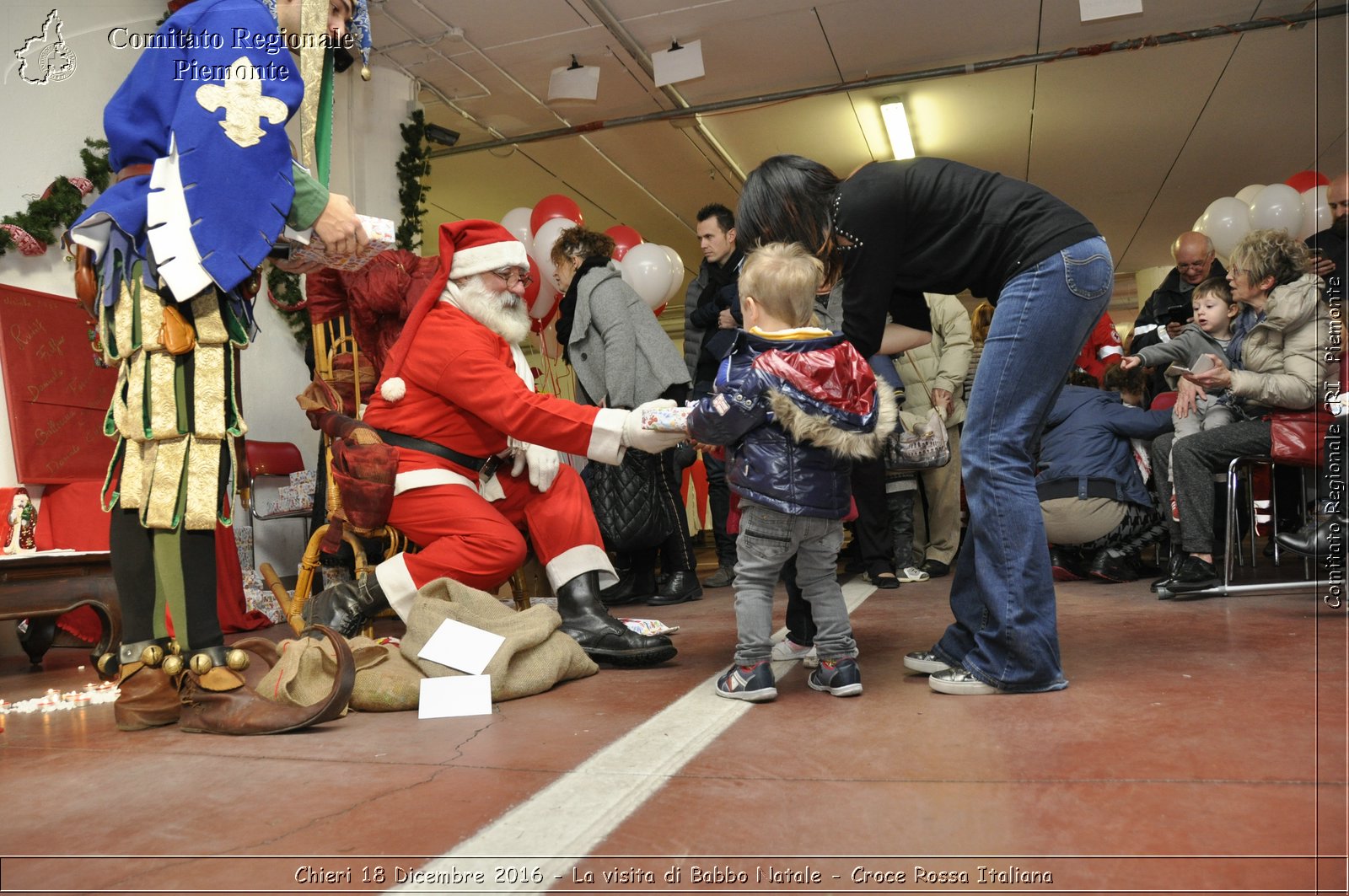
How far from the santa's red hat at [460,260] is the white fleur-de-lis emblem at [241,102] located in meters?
0.99

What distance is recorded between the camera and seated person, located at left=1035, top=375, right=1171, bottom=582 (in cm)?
476

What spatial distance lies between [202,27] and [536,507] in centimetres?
172

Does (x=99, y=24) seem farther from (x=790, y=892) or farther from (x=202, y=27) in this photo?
(x=790, y=892)

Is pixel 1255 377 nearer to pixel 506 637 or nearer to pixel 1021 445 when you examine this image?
pixel 1021 445

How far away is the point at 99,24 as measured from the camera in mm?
5086

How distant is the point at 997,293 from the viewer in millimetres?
2574

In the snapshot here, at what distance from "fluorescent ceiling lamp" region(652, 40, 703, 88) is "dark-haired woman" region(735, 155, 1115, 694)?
17.8 feet

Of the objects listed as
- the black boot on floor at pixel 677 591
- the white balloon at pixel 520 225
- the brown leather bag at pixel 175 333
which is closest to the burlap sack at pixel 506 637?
the brown leather bag at pixel 175 333

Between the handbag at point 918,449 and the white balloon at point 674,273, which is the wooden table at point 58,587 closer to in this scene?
the handbag at point 918,449

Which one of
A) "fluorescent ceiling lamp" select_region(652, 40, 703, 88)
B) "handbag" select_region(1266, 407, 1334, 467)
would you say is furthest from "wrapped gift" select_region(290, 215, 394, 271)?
"fluorescent ceiling lamp" select_region(652, 40, 703, 88)

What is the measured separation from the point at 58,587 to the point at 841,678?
3.11m

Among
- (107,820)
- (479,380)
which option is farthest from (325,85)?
(107,820)

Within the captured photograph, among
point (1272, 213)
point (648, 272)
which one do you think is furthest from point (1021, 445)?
point (1272, 213)

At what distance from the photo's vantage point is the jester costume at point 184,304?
7.70 feet
